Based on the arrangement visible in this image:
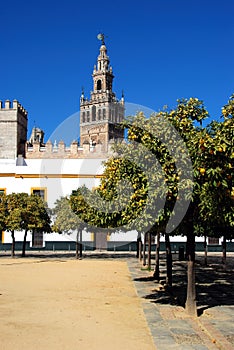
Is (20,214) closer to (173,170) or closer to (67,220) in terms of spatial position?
(67,220)

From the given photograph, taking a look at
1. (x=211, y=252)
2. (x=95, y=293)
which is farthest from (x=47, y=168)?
(x=95, y=293)

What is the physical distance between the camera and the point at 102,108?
94125 mm

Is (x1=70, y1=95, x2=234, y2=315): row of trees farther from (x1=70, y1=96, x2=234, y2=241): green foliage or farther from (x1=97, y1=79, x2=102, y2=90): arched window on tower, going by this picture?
(x1=97, y1=79, x2=102, y2=90): arched window on tower

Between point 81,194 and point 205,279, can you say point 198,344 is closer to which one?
point 205,279

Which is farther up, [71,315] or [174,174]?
[174,174]

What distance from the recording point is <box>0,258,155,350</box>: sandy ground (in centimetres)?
772

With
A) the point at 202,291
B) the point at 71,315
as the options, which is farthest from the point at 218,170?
the point at 202,291

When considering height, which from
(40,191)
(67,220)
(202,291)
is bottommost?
(202,291)

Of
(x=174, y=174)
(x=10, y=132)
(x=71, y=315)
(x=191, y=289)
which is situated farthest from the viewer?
(x=10, y=132)

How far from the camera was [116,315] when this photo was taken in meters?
10.2

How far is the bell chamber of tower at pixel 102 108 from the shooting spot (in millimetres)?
90938

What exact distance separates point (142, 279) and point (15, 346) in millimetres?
10595

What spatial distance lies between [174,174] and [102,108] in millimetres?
85943

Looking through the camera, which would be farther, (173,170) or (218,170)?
(173,170)
